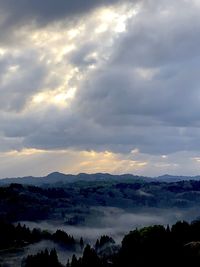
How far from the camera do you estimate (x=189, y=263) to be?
188625 mm

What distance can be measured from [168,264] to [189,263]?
11.0 m

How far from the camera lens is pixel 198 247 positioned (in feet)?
643

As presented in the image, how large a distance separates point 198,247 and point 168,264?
15023 mm

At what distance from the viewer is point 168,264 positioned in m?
196

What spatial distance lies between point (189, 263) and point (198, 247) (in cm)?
1034
